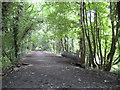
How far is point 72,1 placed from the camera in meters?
11.5

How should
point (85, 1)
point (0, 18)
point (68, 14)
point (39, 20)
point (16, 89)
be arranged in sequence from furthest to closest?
point (39, 20) < point (68, 14) < point (85, 1) < point (0, 18) < point (16, 89)

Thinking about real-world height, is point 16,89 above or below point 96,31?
below

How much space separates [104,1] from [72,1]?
246cm

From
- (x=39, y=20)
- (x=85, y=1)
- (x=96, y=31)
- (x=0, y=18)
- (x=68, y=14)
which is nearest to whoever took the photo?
(x=0, y=18)

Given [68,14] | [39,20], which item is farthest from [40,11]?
[68,14]

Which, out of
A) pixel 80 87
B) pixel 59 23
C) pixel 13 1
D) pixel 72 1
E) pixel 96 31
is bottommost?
pixel 80 87

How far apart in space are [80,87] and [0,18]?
17.0 ft

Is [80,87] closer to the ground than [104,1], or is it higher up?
closer to the ground

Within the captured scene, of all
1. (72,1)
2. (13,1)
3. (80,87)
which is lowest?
(80,87)

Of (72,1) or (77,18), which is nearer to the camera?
(72,1)

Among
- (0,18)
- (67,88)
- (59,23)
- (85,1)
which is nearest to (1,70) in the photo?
(0,18)

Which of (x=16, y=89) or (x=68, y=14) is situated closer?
A: (x=16, y=89)

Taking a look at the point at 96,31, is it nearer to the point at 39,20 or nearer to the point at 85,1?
the point at 85,1

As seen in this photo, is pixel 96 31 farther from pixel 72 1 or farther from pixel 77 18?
pixel 72 1
